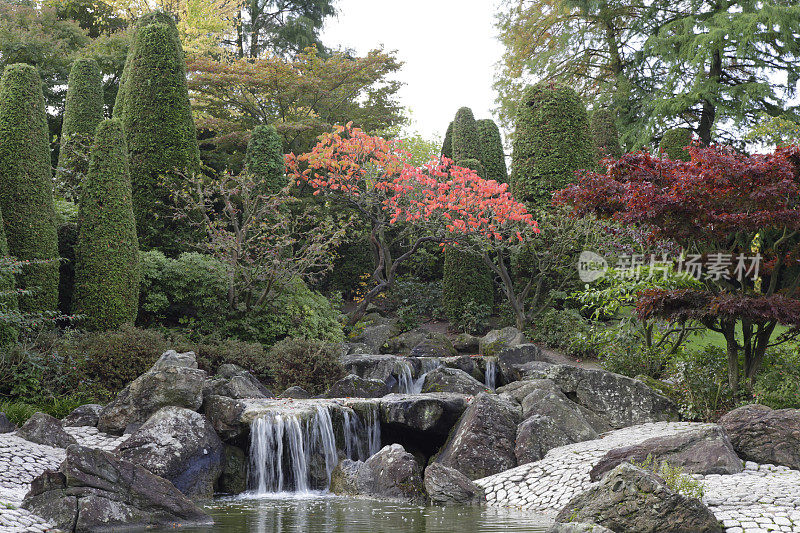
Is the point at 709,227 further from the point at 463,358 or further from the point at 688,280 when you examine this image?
the point at 463,358

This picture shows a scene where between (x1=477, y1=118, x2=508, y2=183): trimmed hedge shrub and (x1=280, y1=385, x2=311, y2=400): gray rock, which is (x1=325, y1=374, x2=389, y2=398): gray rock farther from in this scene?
(x1=477, y1=118, x2=508, y2=183): trimmed hedge shrub

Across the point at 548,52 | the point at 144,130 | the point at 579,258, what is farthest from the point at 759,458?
the point at 548,52

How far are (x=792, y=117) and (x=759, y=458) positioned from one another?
17.2 meters

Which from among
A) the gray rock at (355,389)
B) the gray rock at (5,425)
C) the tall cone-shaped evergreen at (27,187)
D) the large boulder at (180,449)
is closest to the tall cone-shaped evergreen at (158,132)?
the tall cone-shaped evergreen at (27,187)

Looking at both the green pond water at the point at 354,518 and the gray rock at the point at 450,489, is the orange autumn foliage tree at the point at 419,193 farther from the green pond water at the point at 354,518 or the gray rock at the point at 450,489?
the green pond water at the point at 354,518

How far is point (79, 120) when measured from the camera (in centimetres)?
1538

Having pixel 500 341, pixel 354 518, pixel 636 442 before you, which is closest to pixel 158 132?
pixel 500 341

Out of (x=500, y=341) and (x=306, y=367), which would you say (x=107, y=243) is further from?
(x=500, y=341)

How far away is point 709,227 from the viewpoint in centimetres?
764

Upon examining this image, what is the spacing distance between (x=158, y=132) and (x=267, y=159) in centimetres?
241

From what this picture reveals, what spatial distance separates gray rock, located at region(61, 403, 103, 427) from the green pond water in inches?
92.3

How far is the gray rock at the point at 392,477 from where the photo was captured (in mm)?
6887

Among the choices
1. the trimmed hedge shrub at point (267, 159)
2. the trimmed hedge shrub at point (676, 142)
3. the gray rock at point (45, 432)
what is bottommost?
the gray rock at point (45, 432)

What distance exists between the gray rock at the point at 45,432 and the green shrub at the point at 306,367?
12.0 feet
